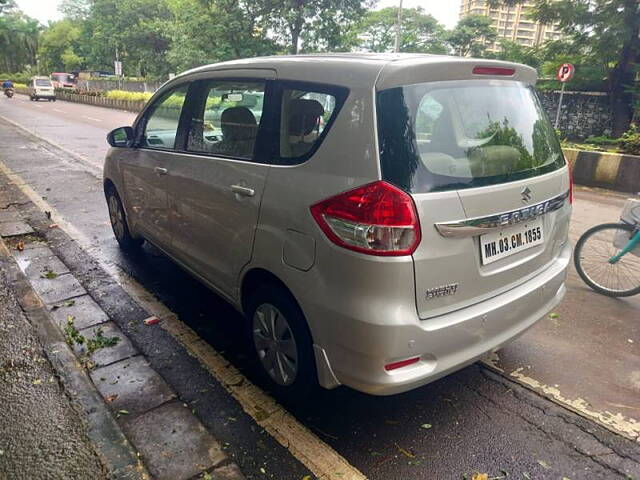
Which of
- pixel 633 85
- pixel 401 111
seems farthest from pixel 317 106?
pixel 633 85

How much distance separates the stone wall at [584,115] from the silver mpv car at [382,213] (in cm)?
1667

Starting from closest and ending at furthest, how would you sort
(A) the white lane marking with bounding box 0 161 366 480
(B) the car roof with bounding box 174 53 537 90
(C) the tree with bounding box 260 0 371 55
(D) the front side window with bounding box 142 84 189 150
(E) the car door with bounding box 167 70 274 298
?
(B) the car roof with bounding box 174 53 537 90 < (A) the white lane marking with bounding box 0 161 366 480 < (E) the car door with bounding box 167 70 274 298 < (D) the front side window with bounding box 142 84 189 150 < (C) the tree with bounding box 260 0 371 55

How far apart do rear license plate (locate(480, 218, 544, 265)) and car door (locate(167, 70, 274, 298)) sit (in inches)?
45.9

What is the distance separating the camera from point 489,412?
2688 mm

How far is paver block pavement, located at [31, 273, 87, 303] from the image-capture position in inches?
156

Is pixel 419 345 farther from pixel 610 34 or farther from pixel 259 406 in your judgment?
pixel 610 34

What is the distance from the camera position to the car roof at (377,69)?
7.07 feet

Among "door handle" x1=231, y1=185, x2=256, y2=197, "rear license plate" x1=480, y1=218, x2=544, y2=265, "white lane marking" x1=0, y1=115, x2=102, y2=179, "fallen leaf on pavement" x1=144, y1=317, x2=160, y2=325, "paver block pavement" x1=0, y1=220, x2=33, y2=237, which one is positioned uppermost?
"door handle" x1=231, y1=185, x2=256, y2=197

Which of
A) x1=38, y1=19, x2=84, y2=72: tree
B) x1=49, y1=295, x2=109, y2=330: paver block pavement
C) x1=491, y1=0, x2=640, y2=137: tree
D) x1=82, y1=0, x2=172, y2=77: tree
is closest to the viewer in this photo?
x1=49, y1=295, x2=109, y2=330: paver block pavement

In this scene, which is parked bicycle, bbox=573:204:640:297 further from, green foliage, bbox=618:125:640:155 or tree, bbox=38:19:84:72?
tree, bbox=38:19:84:72

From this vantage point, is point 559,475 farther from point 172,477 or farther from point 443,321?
point 172,477

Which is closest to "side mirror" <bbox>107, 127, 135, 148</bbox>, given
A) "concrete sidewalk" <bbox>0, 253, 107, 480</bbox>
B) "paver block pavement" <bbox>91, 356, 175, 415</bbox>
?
"concrete sidewalk" <bbox>0, 253, 107, 480</bbox>

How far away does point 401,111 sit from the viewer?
213cm

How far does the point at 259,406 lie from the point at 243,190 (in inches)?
46.8
